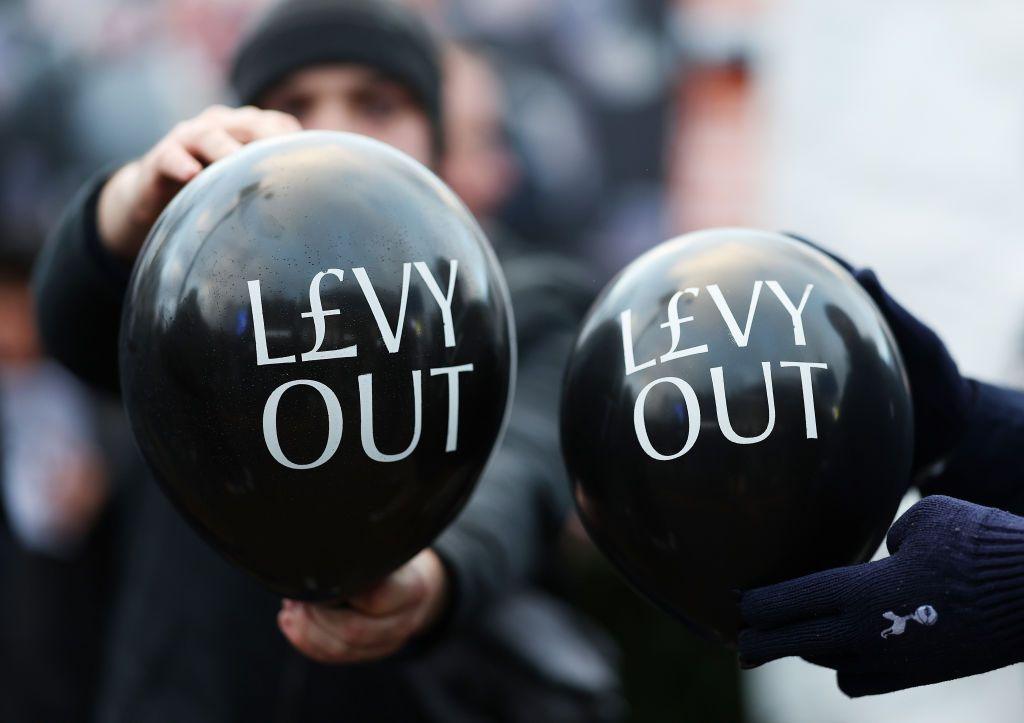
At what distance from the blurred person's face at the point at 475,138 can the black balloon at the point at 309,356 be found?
1.60 meters

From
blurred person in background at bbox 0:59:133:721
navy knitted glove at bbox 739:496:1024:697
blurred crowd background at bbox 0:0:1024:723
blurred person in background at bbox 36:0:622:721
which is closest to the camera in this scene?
navy knitted glove at bbox 739:496:1024:697

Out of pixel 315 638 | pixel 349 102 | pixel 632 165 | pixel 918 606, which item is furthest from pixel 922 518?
pixel 632 165

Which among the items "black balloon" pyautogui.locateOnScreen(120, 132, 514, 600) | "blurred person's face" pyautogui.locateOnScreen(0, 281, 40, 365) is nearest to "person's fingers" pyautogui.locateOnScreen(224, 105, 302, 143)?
"black balloon" pyautogui.locateOnScreen(120, 132, 514, 600)

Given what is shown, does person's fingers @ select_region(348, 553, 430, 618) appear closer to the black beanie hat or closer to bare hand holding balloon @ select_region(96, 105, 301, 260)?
bare hand holding balloon @ select_region(96, 105, 301, 260)

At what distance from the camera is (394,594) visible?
1.71 meters

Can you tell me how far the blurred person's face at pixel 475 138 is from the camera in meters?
3.56

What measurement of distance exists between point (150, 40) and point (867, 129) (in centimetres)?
286

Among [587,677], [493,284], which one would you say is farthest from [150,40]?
[493,284]

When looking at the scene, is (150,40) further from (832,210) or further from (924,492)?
(924,492)

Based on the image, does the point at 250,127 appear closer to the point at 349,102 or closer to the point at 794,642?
the point at 349,102

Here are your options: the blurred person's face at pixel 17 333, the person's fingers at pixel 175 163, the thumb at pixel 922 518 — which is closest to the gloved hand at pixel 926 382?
the thumb at pixel 922 518

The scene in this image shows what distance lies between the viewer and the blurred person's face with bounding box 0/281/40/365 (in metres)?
3.50

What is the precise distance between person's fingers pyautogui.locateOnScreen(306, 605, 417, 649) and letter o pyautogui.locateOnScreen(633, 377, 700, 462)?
1.61ft

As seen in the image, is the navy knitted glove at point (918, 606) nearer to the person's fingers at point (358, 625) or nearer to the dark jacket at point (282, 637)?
the person's fingers at point (358, 625)
